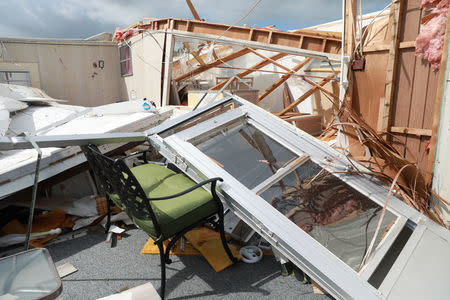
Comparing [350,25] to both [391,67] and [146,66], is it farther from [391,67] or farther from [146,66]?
[146,66]

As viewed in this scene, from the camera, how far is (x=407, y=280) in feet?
5.25

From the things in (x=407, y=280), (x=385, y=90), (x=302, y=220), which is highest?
(x=385, y=90)

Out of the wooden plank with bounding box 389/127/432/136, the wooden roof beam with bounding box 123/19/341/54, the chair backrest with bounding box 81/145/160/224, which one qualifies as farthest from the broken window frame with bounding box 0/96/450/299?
the wooden roof beam with bounding box 123/19/341/54

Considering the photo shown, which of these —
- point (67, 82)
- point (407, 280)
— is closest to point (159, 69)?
point (67, 82)

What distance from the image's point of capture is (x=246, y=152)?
2445mm

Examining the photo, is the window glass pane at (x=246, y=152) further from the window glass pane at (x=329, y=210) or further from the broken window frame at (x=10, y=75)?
the broken window frame at (x=10, y=75)

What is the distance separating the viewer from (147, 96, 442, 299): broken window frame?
160 cm

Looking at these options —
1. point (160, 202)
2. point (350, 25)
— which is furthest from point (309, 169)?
point (350, 25)

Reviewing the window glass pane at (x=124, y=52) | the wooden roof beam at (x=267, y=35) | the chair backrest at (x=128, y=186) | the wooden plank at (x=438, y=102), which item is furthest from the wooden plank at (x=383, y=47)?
the window glass pane at (x=124, y=52)

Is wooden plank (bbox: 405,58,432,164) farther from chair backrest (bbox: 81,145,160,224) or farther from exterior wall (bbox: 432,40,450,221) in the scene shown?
chair backrest (bbox: 81,145,160,224)

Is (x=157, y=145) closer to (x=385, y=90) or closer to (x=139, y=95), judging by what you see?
(x=385, y=90)

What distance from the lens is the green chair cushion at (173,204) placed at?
191 cm

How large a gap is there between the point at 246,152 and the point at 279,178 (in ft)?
1.33

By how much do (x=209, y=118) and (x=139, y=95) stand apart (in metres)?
5.71
